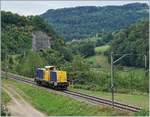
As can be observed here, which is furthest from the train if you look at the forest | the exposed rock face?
the exposed rock face

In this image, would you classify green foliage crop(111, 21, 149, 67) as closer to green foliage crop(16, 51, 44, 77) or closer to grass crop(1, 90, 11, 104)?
green foliage crop(16, 51, 44, 77)

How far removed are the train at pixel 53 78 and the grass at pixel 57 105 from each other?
154cm

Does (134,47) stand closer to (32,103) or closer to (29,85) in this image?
(29,85)

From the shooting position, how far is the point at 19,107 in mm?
45250

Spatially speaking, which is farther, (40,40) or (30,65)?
(40,40)

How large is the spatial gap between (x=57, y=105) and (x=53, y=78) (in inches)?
455

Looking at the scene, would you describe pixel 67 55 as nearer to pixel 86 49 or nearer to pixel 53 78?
pixel 86 49

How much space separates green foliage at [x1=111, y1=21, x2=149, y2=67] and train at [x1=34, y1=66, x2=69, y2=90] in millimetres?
40121

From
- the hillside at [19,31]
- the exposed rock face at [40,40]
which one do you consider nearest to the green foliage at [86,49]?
the exposed rock face at [40,40]

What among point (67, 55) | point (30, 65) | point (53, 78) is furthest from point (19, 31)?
point (53, 78)

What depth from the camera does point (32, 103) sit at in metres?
48.3

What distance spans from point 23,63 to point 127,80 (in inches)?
982

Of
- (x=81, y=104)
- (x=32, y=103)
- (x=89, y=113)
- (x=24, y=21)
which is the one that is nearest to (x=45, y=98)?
(x=32, y=103)

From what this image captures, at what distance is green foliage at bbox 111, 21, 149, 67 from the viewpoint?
101 meters
